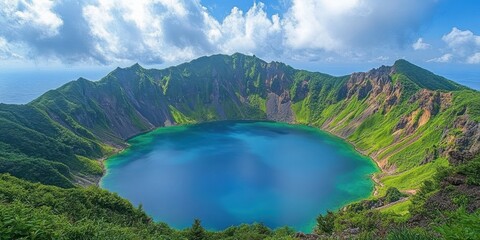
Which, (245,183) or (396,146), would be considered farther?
(396,146)

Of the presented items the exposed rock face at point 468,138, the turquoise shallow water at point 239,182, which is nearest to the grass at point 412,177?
the turquoise shallow water at point 239,182

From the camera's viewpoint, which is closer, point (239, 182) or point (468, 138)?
point (239, 182)

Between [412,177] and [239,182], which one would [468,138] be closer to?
[412,177]

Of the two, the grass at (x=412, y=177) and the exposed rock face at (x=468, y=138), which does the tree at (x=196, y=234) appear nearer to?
the grass at (x=412, y=177)

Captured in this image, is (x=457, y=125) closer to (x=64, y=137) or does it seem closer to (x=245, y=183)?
(x=245, y=183)

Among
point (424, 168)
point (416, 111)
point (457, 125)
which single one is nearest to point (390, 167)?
point (424, 168)

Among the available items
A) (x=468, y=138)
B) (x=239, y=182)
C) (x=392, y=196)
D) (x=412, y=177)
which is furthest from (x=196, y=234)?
(x=468, y=138)

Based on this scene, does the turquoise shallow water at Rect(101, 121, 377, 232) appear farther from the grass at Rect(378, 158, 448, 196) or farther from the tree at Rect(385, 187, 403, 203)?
the tree at Rect(385, 187, 403, 203)

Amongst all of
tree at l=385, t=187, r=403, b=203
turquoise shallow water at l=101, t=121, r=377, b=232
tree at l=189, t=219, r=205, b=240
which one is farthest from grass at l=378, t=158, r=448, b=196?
tree at l=189, t=219, r=205, b=240
